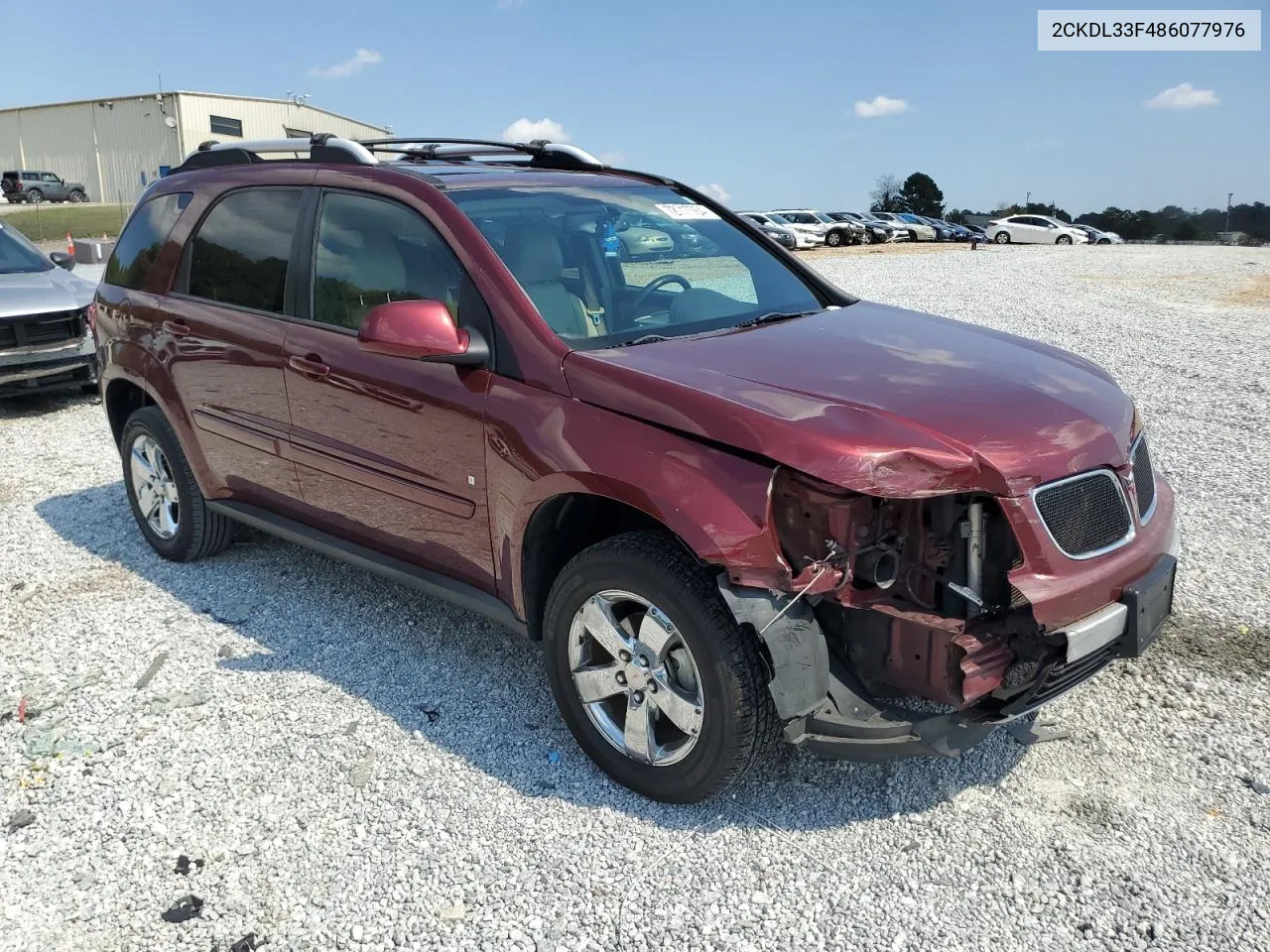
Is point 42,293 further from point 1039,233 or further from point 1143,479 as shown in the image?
point 1039,233

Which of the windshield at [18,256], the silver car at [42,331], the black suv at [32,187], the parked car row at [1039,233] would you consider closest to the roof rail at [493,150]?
the silver car at [42,331]

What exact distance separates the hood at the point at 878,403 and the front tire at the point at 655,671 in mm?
445

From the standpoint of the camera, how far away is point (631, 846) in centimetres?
303

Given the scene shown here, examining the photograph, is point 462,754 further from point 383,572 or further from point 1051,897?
point 1051,897

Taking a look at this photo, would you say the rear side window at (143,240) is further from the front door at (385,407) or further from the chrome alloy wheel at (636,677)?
the chrome alloy wheel at (636,677)

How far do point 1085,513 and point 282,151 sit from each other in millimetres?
3795

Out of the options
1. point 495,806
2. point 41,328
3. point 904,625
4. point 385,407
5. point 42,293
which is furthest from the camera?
point 42,293

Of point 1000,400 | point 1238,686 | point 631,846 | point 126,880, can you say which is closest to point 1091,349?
point 1238,686

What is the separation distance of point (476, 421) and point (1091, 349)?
1026 cm

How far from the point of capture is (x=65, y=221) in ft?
129

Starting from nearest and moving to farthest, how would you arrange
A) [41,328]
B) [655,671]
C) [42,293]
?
1. [655,671]
2. [41,328]
3. [42,293]

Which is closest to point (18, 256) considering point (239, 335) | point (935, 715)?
point (239, 335)

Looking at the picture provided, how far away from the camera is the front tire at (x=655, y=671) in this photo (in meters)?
2.89

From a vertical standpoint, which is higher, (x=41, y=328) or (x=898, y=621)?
(x=41, y=328)
